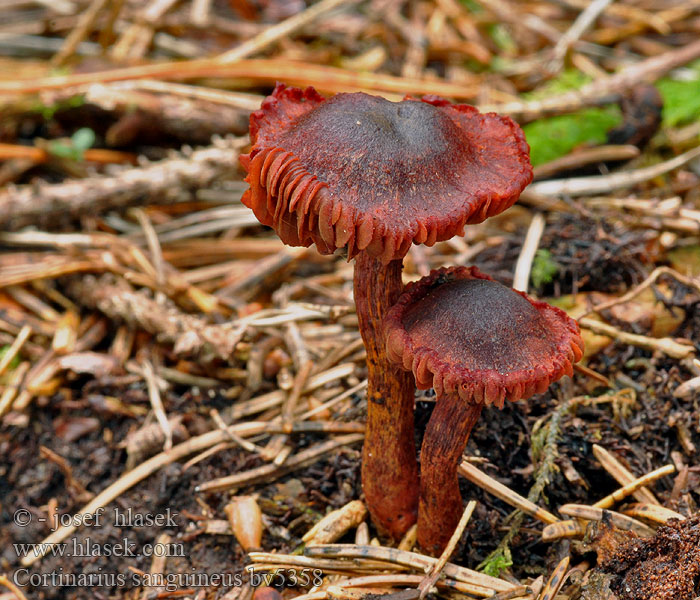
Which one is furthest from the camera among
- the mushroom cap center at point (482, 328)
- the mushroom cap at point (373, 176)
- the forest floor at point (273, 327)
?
the forest floor at point (273, 327)

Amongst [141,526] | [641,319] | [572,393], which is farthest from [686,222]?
[141,526]

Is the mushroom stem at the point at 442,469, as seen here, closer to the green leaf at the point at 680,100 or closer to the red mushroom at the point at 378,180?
the red mushroom at the point at 378,180

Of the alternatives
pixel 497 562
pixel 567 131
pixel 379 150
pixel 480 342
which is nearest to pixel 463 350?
pixel 480 342

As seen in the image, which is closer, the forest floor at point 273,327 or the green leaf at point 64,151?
the forest floor at point 273,327

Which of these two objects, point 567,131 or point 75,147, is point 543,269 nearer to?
point 567,131

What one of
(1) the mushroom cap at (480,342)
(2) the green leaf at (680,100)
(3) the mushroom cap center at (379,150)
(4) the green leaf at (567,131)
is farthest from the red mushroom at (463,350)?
(2) the green leaf at (680,100)

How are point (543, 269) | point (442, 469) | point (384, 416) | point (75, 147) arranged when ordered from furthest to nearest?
point (75, 147), point (543, 269), point (384, 416), point (442, 469)
